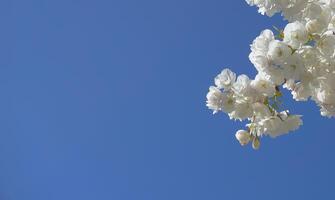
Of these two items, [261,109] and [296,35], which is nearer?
[296,35]

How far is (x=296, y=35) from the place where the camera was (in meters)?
1.41

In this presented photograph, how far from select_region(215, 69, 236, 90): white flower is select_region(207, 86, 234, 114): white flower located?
0.02m

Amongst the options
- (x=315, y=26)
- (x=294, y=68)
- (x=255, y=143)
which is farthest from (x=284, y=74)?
(x=255, y=143)

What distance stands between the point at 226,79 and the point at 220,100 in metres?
0.06

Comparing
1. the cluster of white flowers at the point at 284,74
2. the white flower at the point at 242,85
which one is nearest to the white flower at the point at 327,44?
the cluster of white flowers at the point at 284,74

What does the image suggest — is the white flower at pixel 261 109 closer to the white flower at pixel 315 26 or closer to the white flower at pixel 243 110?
the white flower at pixel 243 110

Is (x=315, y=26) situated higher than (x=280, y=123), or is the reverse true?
(x=315, y=26)

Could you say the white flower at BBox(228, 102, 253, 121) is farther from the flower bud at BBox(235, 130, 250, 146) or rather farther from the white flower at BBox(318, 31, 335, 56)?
the white flower at BBox(318, 31, 335, 56)

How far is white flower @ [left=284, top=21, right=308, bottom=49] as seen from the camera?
1405mm

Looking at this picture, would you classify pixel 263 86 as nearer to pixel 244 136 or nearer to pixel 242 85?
Answer: pixel 242 85

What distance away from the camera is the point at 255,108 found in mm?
1508

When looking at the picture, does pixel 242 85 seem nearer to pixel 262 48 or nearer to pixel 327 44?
pixel 262 48

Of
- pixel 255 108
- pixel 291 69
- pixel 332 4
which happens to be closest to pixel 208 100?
pixel 255 108

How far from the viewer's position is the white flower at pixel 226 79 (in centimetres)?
152
